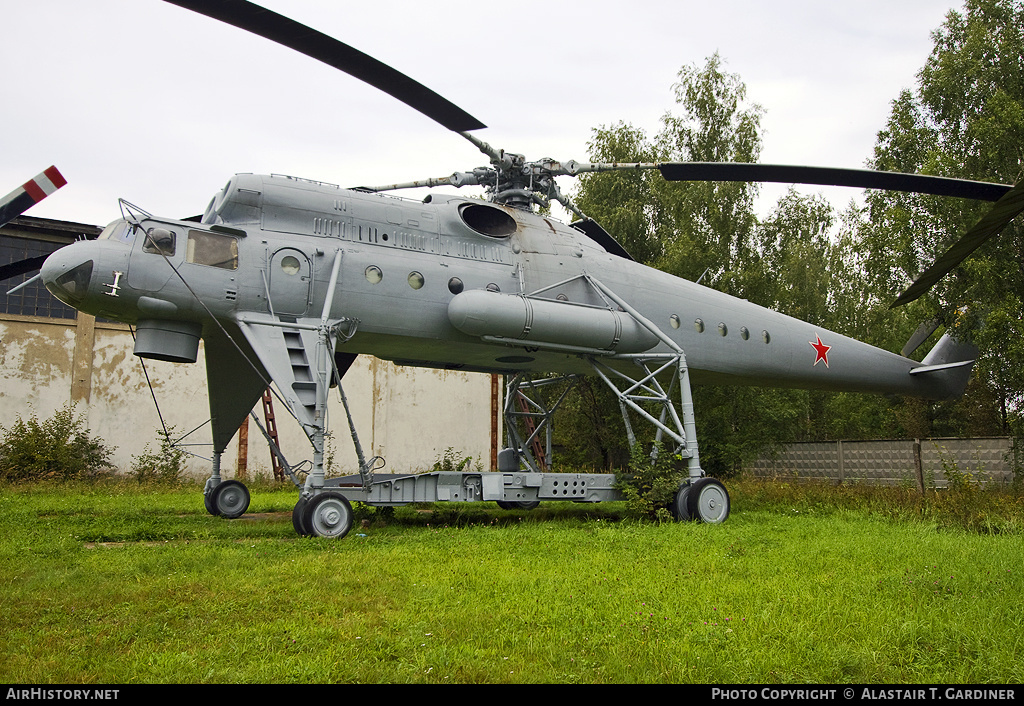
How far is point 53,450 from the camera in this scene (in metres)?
19.2

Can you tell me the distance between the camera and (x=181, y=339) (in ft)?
32.5

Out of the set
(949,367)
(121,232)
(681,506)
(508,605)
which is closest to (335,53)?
(121,232)

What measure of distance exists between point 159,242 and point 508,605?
7.11 m

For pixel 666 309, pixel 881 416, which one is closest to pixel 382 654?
pixel 666 309

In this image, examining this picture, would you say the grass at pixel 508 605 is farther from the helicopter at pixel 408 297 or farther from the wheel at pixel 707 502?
the helicopter at pixel 408 297

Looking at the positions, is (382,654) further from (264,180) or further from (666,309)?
(666,309)

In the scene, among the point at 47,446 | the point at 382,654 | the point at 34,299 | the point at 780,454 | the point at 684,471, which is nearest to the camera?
the point at 382,654

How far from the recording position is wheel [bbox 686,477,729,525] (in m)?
11.3

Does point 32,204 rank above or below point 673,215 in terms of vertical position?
below

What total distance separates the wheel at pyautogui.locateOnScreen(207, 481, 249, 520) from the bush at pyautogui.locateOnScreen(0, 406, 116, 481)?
32.0 ft

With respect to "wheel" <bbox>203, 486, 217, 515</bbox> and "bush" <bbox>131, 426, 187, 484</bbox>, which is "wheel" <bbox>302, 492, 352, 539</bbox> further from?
"bush" <bbox>131, 426, 187, 484</bbox>

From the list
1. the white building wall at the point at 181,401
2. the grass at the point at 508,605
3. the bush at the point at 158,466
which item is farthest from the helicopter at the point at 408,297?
the white building wall at the point at 181,401

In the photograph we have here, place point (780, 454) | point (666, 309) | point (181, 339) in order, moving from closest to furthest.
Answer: point (181, 339), point (666, 309), point (780, 454)

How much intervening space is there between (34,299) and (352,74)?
18581 mm
